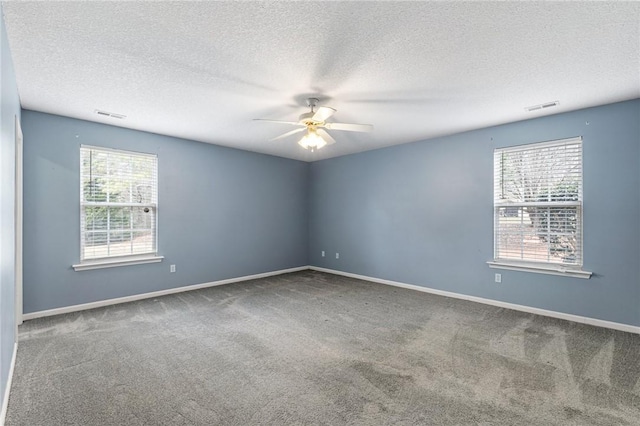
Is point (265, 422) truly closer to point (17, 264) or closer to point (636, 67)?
point (17, 264)

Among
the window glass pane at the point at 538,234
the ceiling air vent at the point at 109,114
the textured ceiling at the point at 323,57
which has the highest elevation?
the textured ceiling at the point at 323,57

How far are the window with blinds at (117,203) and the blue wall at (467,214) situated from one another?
132 inches

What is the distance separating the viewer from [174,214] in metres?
4.95

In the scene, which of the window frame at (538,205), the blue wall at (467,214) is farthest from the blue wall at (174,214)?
the window frame at (538,205)

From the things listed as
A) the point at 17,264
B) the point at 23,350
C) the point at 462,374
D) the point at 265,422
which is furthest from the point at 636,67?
the point at 17,264

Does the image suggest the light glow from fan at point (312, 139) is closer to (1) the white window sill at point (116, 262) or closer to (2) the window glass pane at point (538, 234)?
(2) the window glass pane at point (538, 234)

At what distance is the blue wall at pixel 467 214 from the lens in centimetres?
342

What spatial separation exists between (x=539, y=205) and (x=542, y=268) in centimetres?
80

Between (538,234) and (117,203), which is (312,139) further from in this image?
(538,234)

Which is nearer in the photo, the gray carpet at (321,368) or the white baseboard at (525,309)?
the gray carpet at (321,368)

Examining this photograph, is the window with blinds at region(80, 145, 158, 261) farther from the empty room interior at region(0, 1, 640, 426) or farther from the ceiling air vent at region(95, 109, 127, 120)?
the ceiling air vent at region(95, 109, 127, 120)

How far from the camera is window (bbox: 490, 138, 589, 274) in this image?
12.3 feet

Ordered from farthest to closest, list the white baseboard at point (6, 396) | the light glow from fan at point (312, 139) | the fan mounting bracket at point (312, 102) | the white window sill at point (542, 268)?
the white window sill at point (542, 268)
the light glow from fan at point (312, 139)
the fan mounting bracket at point (312, 102)
the white baseboard at point (6, 396)

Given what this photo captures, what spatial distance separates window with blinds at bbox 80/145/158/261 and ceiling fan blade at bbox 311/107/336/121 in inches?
117
